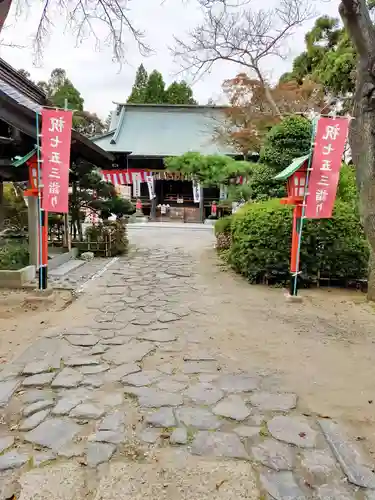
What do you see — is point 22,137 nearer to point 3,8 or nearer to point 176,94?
A: point 3,8

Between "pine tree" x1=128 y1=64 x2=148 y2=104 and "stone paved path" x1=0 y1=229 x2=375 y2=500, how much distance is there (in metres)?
34.1

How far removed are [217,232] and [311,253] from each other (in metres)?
4.71

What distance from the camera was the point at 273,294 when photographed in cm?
749

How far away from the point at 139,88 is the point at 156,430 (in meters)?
38.6

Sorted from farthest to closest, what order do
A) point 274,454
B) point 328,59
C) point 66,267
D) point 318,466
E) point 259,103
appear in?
point 259,103 < point 328,59 < point 66,267 < point 274,454 < point 318,466

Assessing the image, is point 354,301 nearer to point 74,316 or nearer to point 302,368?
point 302,368

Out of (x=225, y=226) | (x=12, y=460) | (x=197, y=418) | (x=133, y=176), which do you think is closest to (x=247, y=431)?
(x=197, y=418)

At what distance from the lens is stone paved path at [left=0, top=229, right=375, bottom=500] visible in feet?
8.16

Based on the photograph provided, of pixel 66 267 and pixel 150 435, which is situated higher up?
pixel 66 267

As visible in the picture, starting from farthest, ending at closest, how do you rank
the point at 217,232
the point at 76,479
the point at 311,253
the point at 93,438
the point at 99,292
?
the point at 217,232 < the point at 311,253 < the point at 99,292 < the point at 93,438 < the point at 76,479

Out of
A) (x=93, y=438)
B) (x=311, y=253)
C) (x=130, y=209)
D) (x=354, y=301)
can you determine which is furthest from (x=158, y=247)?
(x=93, y=438)

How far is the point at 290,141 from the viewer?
32.6 feet

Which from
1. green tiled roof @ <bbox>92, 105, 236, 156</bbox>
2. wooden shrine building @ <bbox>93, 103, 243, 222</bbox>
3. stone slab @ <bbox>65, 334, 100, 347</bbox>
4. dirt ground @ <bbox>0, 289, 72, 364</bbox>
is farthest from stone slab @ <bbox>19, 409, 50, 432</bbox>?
green tiled roof @ <bbox>92, 105, 236, 156</bbox>

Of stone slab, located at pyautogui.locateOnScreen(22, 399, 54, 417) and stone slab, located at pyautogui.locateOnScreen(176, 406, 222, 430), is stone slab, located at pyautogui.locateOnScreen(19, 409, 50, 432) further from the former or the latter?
stone slab, located at pyautogui.locateOnScreen(176, 406, 222, 430)
